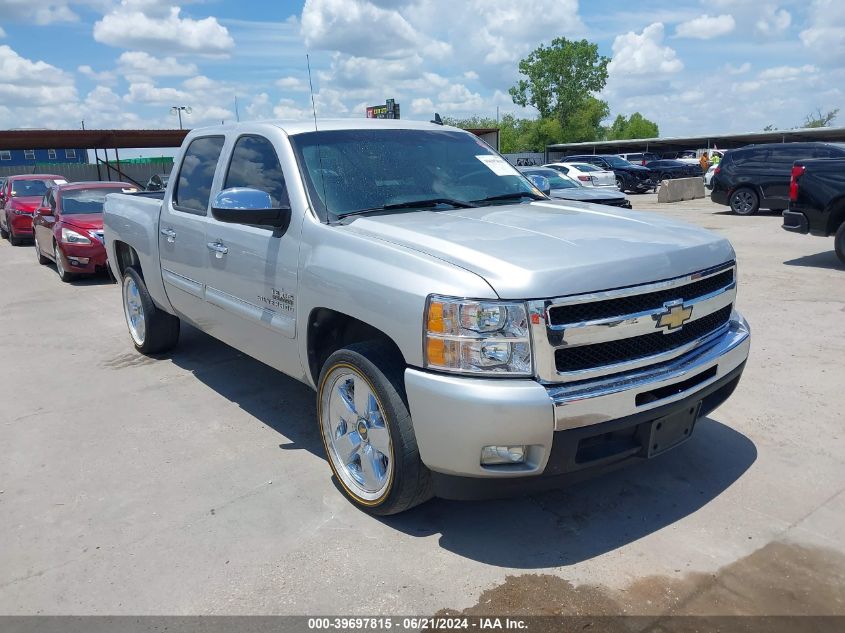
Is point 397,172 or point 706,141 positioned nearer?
point 397,172

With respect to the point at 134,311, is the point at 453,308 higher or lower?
higher

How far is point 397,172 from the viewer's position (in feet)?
13.6

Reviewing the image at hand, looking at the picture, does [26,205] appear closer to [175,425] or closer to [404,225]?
[175,425]

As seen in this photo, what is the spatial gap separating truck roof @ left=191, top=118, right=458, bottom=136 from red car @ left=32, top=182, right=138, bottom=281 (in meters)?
6.35

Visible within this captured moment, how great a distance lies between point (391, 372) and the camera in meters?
3.22

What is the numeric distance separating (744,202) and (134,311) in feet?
50.0

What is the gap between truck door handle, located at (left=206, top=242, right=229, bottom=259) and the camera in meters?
4.44

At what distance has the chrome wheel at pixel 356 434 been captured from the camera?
3379 mm

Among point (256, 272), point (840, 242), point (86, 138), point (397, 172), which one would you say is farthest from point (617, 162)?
point (256, 272)

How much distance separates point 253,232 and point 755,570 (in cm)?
315

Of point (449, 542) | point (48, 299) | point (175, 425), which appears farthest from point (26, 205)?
point (449, 542)

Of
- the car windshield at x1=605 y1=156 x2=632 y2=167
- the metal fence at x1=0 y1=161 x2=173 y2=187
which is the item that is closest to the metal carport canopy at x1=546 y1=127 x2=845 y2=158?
the car windshield at x1=605 y1=156 x2=632 y2=167

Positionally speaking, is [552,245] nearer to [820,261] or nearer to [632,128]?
[820,261]

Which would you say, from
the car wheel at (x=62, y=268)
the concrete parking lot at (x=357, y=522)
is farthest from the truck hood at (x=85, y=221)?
the concrete parking lot at (x=357, y=522)
